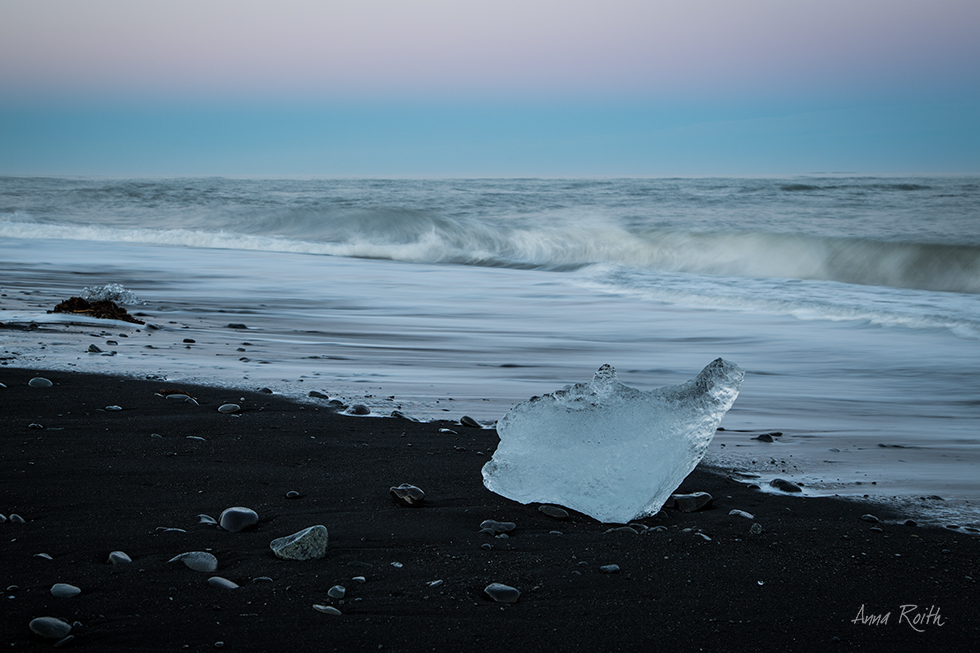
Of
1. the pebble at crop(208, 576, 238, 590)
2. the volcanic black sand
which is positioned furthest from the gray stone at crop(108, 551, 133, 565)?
the pebble at crop(208, 576, 238, 590)

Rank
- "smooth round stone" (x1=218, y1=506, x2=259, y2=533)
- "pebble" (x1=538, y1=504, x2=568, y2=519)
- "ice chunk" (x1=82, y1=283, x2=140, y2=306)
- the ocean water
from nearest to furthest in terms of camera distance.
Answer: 1. "smooth round stone" (x1=218, y1=506, x2=259, y2=533)
2. "pebble" (x1=538, y1=504, x2=568, y2=519)
3. the ocean water
4. "ice chunk" (x1=82, y1=283, x2=140, y2=306)

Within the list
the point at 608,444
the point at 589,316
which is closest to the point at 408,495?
the point at 608,444

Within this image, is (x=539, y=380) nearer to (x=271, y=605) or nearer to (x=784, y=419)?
(x=784, y=419)

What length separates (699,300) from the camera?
31.2ft

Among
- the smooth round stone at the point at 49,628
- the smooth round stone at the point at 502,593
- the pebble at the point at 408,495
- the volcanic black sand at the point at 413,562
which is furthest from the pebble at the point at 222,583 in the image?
the pebble at the point at 408,495

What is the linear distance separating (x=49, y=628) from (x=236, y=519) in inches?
26.0

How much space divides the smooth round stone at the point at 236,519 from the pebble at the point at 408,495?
0.46 m

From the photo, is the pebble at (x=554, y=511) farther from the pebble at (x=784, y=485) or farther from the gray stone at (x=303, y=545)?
the pebble at (x=784, y=485)

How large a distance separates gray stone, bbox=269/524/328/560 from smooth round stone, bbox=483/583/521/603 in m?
0.47

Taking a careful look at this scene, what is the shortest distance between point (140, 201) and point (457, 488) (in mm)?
29332

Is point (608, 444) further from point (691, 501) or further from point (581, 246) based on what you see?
point (581, 246)

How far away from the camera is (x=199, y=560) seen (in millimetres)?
1943

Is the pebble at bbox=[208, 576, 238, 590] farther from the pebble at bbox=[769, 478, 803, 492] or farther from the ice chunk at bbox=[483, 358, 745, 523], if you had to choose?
the pebble at bbox=[769, 478, 803, 492]

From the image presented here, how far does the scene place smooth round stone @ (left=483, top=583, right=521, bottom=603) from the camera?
6.05ft
